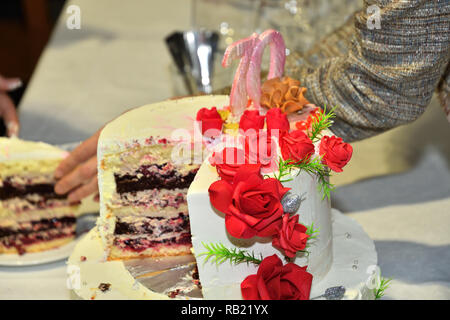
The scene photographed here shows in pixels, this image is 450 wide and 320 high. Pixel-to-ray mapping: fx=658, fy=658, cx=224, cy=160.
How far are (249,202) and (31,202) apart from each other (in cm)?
90

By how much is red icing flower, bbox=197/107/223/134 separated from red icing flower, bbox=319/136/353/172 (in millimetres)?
293

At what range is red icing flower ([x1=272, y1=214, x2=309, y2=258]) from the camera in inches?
51.0

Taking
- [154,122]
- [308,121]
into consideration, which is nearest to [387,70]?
[308,121]

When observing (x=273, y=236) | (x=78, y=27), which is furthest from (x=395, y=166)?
(x=78, y=27)

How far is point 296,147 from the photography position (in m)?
1.37

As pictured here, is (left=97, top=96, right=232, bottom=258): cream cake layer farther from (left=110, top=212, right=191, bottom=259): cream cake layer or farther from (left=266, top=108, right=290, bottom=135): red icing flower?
(left=266, top=108, right=290, bottom=135): red icing flower

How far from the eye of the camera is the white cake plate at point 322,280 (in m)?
1.44

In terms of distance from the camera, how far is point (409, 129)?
7.76 ft

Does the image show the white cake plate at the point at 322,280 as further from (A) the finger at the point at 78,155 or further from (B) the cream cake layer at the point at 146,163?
A: (A) the finger at the point at 78,155

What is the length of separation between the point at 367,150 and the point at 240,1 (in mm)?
1192

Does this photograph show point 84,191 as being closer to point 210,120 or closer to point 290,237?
point 210,120

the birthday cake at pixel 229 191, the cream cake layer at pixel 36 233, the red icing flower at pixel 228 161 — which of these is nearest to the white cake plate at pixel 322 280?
the birthday cake at pixel 229 191

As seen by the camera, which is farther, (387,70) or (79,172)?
(79,172)

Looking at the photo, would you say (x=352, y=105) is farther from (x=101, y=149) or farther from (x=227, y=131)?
(x=101, y=149)
